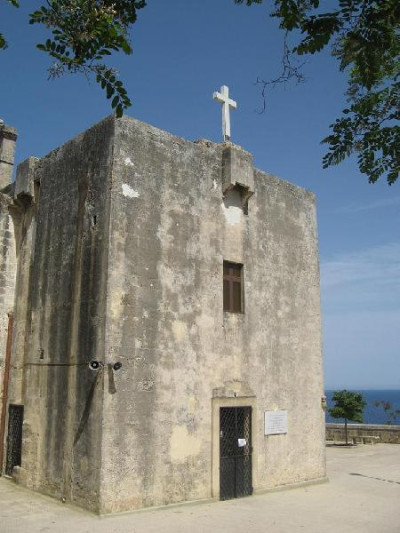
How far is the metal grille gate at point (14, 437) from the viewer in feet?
44.7

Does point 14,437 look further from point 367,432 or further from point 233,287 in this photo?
point 367,432

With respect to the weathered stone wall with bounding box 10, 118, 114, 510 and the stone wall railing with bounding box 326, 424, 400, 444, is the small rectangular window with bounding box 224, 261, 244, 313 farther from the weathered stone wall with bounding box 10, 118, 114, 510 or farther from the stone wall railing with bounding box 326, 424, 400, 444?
the stone wall railing with bounding box 326, 424, 400, 444

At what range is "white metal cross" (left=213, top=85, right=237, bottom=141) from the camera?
14.8 metres

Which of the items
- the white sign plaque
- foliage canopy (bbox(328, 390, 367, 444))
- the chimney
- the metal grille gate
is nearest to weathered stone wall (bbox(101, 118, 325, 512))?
the white sign plaque

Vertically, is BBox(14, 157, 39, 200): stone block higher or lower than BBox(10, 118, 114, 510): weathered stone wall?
higher

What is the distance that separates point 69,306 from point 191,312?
2.77 meters

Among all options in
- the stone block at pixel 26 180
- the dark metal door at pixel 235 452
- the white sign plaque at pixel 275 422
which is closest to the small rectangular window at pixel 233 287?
the dark metal door at pixel 235 452

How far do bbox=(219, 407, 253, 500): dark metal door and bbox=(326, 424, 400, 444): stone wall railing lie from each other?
15383mm

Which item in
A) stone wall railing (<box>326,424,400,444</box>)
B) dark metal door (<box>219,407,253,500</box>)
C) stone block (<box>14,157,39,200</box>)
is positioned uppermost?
stone block (<box>14,157,39,200</box>)

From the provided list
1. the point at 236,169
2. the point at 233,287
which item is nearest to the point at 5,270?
the point at 233,287

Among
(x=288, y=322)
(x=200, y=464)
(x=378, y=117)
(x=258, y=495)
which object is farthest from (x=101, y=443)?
(x=378, y=117)

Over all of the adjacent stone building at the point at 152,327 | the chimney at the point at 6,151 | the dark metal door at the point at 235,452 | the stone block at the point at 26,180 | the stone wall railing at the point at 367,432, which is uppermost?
the chimney at the point at 6,151

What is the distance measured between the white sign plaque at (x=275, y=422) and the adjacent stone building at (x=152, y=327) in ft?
0.11

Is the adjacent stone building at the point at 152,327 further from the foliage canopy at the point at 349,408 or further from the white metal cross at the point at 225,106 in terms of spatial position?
the foliage canopy at the point at 349,408
